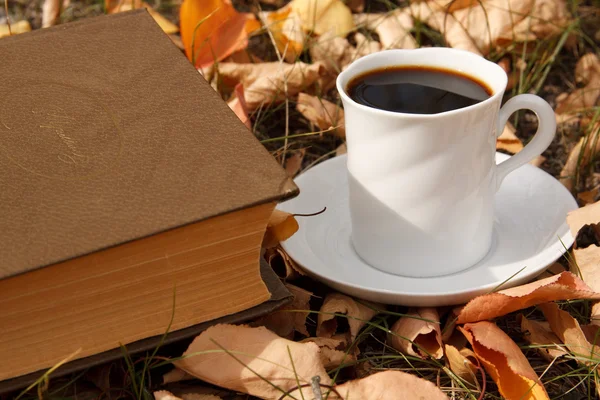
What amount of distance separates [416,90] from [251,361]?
16.4 inches

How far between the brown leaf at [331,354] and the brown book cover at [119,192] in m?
0.10

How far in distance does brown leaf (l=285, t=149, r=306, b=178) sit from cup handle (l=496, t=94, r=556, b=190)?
396 millimetres

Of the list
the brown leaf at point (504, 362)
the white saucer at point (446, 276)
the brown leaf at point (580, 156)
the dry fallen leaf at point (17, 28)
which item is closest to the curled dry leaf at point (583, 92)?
the brown leaf at point (580, 156)

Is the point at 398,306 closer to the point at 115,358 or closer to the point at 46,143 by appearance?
the point at 115,358

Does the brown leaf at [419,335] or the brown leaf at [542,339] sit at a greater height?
the brown leaf at [419,335]

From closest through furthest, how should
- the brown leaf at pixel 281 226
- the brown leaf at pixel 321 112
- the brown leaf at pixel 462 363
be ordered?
the brown leaf at pixel 462 363
the brown leaf at pixel 281 226
the brown leaf at pixel 321 112

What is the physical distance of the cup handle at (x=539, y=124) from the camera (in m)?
1.04

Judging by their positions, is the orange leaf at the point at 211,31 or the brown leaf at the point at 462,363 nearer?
the brown leaf at the point at 462,363

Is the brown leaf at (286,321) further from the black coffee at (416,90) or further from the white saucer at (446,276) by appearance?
the black coffee at (416,90)

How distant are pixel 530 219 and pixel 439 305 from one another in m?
0.25

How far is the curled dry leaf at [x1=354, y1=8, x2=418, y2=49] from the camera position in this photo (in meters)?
1.58

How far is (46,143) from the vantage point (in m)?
0.93

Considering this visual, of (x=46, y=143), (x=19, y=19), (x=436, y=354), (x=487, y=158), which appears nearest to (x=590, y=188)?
(x=487, y=158)

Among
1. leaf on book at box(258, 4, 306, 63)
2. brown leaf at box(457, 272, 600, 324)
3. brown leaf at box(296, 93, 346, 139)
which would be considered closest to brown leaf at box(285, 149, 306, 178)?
brown leaf at box(296, 93, 346, 139)
